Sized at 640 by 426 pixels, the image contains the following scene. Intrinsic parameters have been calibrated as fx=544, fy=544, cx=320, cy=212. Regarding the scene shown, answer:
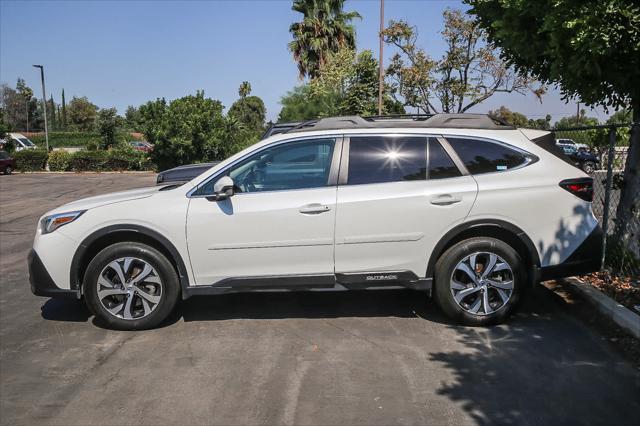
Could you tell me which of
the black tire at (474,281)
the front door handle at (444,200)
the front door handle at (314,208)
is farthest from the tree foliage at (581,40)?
the front door handle at (314,208)

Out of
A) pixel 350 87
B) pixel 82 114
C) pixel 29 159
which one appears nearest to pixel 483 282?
pixel 350 87

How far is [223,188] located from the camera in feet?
15.2

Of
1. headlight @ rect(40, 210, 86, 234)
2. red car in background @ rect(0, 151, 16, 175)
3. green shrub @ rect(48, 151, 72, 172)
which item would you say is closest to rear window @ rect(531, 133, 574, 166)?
headlight @ rect(40, 210, 86, 234)

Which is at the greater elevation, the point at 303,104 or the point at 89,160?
the point at 303,104

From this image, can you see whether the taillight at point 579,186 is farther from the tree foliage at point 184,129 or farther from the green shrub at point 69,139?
the green shrub at point 69,139

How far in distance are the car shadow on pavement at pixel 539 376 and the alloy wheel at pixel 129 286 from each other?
2445 mm

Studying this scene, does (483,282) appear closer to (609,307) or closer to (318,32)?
(609,307)

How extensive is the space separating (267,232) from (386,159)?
1.23 metres

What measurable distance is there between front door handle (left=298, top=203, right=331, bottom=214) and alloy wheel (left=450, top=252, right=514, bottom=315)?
1.25 meters

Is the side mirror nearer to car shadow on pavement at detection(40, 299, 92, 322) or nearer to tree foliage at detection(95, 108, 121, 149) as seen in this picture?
car shadow on pavement at detection(40, 299, 92, 322)

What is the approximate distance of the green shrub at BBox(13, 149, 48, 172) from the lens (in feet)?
109

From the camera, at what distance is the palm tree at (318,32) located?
35.1 meters

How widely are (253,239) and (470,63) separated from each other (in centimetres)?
1988

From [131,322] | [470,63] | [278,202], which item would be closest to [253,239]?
[278,202]
